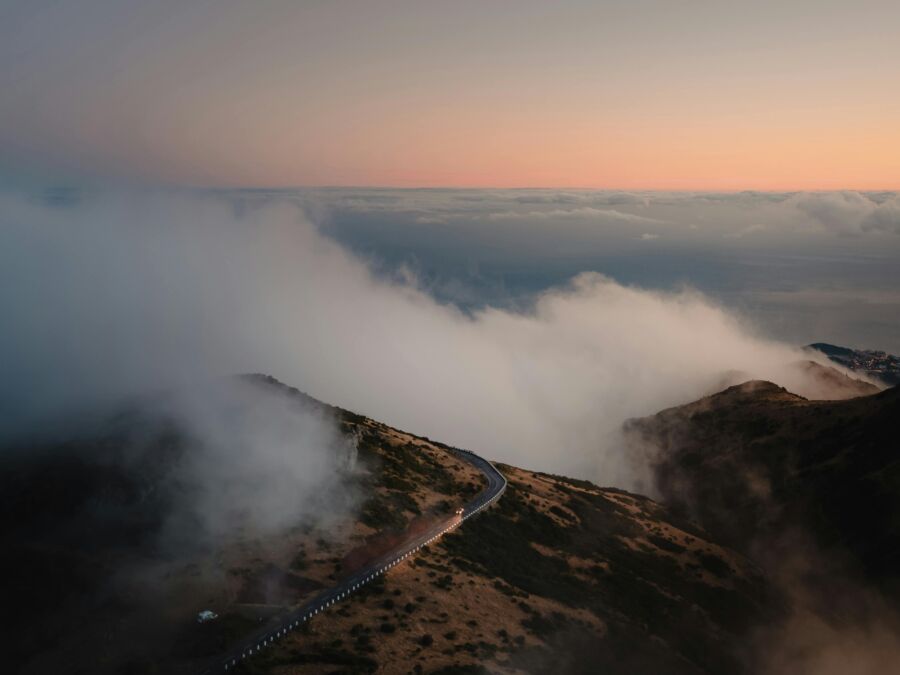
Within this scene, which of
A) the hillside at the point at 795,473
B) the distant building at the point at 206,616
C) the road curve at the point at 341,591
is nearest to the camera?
the road curve at the point at 341,591

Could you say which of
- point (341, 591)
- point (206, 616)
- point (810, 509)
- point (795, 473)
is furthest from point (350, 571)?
point (795, 473)

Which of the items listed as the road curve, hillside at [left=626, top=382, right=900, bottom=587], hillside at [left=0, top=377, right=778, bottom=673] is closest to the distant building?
hillside at [left=0, top=377, right=778, bottom=673]

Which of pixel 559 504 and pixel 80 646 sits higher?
pixel 80 646

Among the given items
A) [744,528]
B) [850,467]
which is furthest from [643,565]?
[850,467]

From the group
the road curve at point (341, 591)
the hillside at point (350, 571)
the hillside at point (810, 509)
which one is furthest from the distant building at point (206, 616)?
the hillside at point (810, 509)

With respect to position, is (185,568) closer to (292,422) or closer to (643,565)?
(292,422)

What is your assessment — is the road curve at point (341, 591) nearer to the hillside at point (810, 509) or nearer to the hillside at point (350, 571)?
the hillside at point (350, 571)
